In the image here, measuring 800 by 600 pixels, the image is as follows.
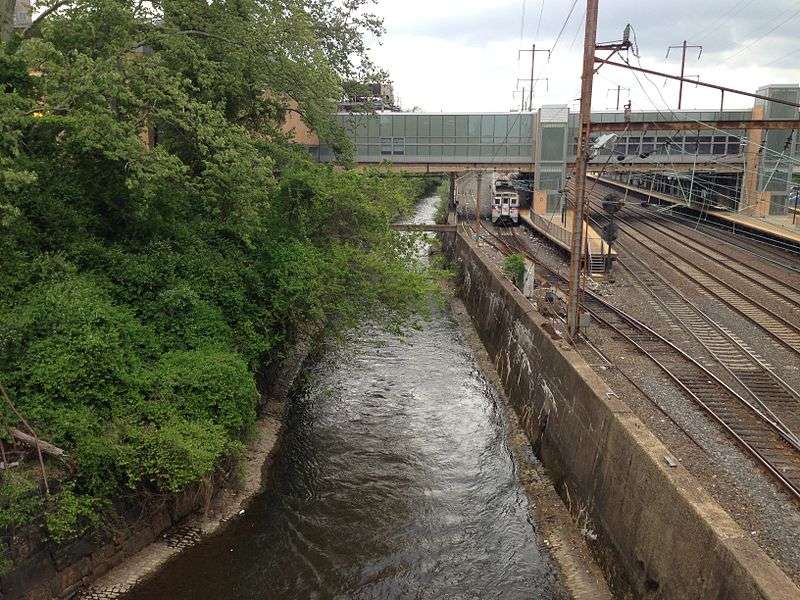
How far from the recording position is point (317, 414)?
60.3 ft

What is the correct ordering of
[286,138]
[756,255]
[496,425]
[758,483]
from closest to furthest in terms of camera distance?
[758,483]
[496,425]
[286,138]
[756,255]

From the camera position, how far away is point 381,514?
1354 cm

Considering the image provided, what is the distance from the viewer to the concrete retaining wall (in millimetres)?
7896

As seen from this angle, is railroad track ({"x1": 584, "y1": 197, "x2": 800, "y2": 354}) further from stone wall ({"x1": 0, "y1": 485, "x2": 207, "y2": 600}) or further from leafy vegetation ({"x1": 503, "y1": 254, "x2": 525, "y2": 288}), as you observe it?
stone wall ({"x1": 0, "y1": 485, "x2": 207, "y2": 600})

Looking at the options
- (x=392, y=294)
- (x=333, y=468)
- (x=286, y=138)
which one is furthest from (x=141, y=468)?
(x=286, y=138)

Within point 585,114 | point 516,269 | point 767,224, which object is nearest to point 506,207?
point 767,224

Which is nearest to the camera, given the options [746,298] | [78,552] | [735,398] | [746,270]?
[78,552]

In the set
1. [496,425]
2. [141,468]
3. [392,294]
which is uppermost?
[392,294]

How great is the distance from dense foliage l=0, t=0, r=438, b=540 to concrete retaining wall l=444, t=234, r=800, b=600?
4496 millimetres

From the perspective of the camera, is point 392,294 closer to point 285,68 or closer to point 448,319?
point 285,68

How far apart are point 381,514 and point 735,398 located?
8.13 m

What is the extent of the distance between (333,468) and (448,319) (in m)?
15.5

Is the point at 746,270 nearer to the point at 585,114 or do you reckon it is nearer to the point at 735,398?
the point at 735,398

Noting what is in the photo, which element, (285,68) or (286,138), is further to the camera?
(286,138)
